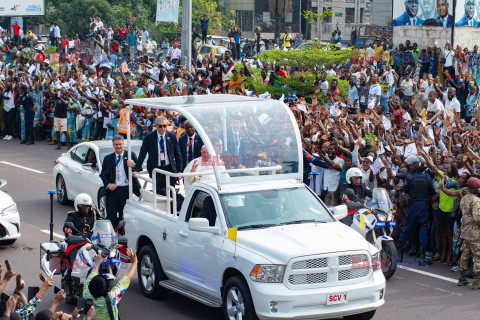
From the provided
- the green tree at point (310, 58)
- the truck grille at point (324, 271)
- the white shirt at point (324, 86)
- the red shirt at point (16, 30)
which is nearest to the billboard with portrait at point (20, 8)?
the red shirt at point (16, 30)

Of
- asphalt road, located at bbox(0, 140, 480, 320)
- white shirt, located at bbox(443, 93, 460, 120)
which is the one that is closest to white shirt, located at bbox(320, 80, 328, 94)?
white shirt, located at bbox(443, 93, 460, 120)

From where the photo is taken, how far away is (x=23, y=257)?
14.0 m

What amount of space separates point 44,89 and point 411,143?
15.1 meters

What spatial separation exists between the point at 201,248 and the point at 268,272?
Result: 1.33m

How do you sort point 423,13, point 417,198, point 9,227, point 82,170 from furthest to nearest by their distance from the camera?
point 423,13 → point 82,170 → point 9,227 → point 417,198

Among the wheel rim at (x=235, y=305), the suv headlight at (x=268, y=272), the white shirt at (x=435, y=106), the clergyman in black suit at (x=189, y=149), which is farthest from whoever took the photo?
the white shirt at (x=435, y=106)

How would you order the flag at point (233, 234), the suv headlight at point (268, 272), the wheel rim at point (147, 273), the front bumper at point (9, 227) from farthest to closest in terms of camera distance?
1. the front bumper at point (9, 227)
2. the wheel rim at point (147, 273)
3. the flag at point (233, 234)
4. the suv headlight at point (268, 272)

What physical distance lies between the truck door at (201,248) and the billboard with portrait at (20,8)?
50308 millimetres

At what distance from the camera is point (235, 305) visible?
10.0 metres

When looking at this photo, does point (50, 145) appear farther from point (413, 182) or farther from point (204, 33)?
point (204, 33)

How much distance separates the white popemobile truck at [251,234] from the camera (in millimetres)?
9602

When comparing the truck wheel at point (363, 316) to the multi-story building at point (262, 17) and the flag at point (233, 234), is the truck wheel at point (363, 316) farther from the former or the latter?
the multi-story building at point (262, 17)

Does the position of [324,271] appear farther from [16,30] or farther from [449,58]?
[16,30]

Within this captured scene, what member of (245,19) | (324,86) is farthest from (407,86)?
(245,19)
